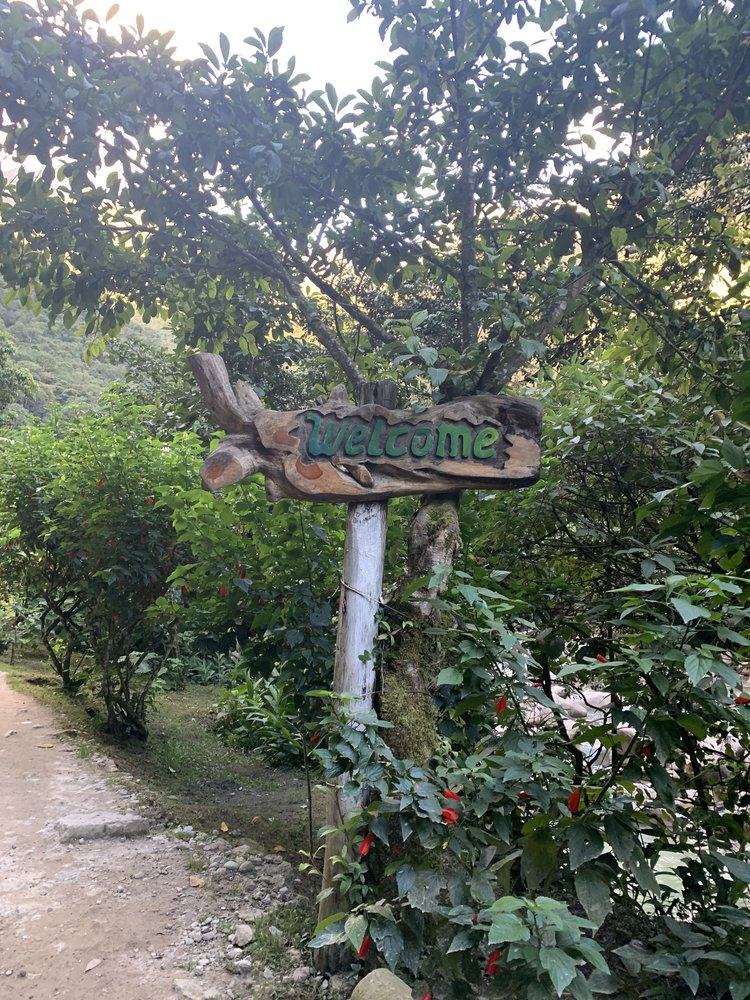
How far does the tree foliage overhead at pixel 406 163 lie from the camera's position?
247 centimetres

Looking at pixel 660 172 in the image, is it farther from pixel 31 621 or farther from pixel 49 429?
pixel 31 621

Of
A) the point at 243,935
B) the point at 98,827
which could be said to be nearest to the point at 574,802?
the point at 243,935

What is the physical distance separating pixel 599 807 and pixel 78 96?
2874 millimetres

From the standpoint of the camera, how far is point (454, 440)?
234 cm

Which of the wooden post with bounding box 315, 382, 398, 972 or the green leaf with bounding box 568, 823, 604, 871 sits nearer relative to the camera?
the green leaf with bounding box 568, 823, 604, 871

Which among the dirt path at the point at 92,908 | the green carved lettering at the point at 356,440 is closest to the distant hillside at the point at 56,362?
the dirt path at the point at 92,908

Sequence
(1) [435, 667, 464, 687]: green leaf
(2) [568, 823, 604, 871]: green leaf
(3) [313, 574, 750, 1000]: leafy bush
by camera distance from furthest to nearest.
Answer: (1) [435, 667, 464, 687]: green leaf
(2) [568, 823, 604, 871]: green leaf
(3) [313, 574, 750, 1000]: leafy bush

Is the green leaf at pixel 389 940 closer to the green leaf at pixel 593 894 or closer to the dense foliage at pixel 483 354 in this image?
the dense foliage at pixel 483 354

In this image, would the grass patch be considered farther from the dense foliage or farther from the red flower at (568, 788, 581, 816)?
the red flower at (568, 788, 581, 816)

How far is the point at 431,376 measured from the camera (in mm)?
2139

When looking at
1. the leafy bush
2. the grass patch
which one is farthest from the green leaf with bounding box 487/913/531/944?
the grass patch

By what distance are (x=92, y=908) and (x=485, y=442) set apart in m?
2.37

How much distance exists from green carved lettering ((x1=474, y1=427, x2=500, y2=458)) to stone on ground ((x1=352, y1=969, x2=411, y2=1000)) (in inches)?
61.4

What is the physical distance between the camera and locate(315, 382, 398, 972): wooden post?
2.15m
